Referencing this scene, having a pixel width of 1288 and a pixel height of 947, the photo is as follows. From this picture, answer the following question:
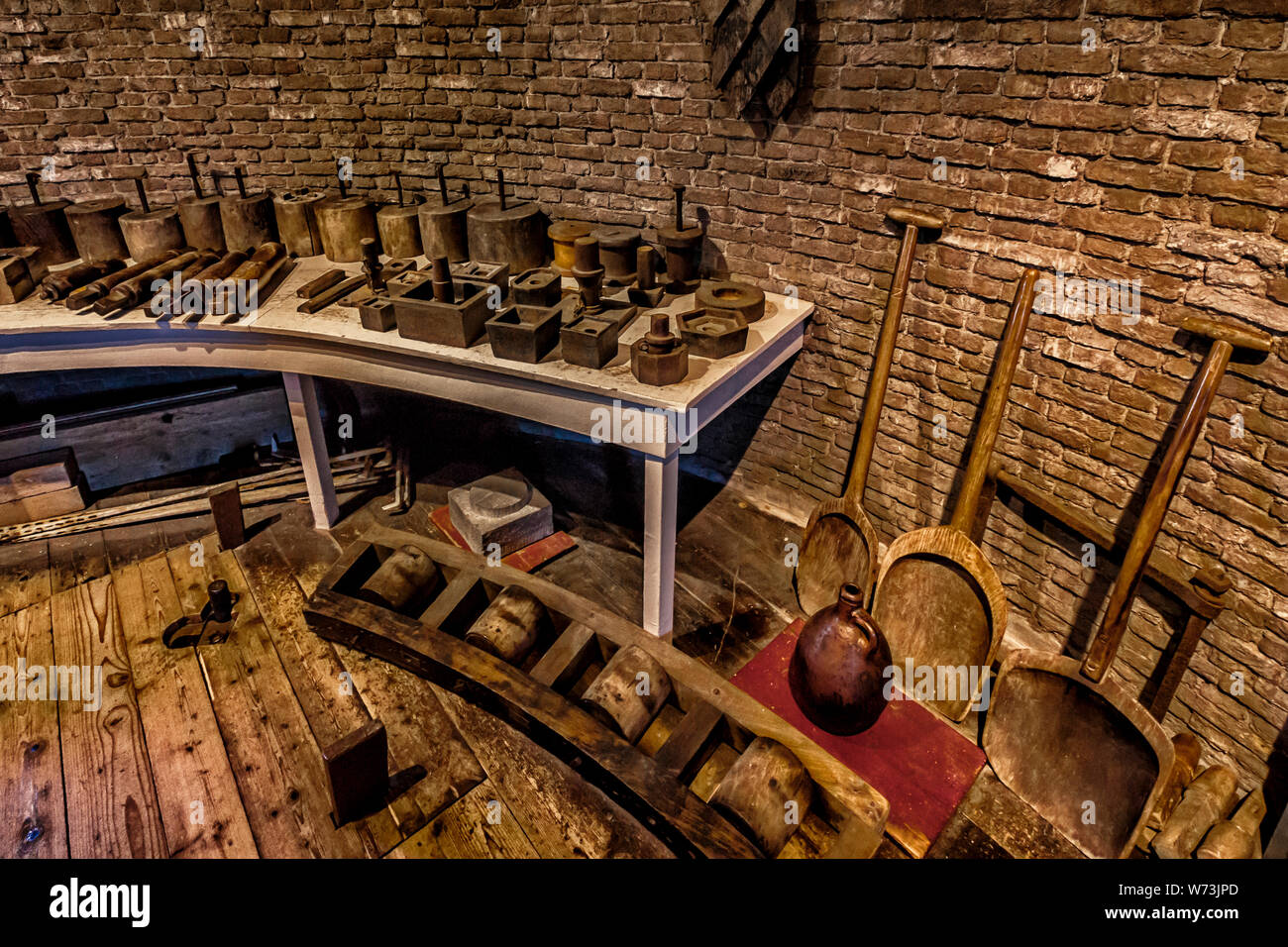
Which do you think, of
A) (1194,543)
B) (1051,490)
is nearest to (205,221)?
(1051,490)

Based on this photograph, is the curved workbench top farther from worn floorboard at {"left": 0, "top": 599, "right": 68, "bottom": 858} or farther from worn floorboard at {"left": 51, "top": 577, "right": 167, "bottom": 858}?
worn floorboard at {"left": 0, "top": 599, "right": 68, "bottom": 858}

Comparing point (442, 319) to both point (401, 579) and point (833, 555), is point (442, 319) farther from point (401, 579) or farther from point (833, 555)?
point (833, 555)

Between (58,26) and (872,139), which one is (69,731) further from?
(872,139)

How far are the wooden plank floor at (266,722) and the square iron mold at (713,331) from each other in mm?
1344

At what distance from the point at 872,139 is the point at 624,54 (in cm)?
139

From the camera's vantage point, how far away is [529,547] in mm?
4070

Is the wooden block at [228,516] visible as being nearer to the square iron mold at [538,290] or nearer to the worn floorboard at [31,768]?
the worn floorboard at [31,768]

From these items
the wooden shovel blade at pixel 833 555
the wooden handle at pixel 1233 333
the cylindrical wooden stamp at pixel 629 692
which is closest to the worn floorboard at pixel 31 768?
the cylindrical wooden stamp at pixel 629 692

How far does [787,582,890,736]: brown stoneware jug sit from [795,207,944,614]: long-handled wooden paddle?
0.45 m

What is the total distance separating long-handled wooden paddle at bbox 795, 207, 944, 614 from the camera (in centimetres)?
321

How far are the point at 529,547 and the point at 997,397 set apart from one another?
8.02 feet

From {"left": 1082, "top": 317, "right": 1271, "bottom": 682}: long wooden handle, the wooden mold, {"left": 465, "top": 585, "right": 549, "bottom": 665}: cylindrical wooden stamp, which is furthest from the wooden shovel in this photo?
{"left": 465, "top": 585, "right": 549, "bottom": 665}: cylindrical wooden stamp
